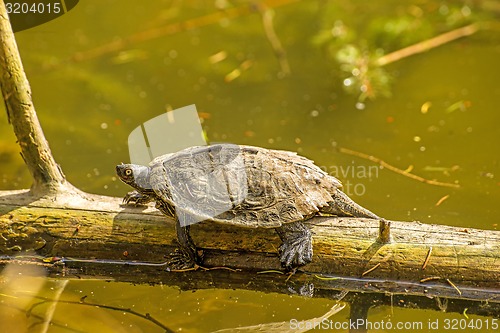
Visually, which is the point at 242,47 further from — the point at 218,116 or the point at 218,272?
the point at 218,272

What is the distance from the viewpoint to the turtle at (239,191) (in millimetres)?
2869

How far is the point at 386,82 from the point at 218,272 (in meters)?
2.22

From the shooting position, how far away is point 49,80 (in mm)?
4832

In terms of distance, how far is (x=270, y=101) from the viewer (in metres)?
4.61

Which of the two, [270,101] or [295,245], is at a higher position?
[270,101]

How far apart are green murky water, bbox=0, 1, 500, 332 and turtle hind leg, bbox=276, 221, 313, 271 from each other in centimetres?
19

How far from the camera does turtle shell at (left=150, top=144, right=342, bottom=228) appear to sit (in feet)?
9.40

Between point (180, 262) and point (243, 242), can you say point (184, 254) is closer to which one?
point (180, 262)

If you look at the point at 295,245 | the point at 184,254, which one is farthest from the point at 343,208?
the point at 184,254

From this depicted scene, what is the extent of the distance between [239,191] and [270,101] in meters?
1.81

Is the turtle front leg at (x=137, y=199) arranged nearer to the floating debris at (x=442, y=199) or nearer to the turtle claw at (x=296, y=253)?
the turtle claw at (x=296, y=253)

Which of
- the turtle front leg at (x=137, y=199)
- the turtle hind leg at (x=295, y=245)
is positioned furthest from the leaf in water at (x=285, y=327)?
the turtle front leg at (x=137, y=199)

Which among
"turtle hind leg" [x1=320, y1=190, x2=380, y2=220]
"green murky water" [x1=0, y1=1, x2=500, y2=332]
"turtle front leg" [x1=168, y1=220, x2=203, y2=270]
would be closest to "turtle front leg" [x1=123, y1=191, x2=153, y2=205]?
"turtle front leg" [x1=168, y1=220, x2=203, y2=270]

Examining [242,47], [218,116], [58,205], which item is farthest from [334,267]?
[242,47]
